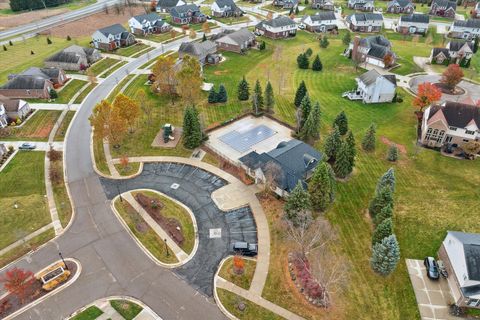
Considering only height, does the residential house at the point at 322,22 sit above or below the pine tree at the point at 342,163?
above

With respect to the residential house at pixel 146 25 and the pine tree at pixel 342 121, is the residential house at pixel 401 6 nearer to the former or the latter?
the residential house at pixel 146 25

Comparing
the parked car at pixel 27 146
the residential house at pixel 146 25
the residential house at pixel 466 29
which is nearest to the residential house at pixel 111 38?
the residential house at pixel 146 25

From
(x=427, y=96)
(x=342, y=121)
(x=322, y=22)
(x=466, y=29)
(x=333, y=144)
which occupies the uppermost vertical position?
(x=322, y=22)

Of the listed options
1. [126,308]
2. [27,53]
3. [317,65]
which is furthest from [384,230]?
[27,53]

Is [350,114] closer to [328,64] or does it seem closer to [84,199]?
[328,64]

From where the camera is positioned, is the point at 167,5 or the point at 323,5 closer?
the point at 167,5

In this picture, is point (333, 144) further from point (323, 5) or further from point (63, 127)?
point (323, 5)

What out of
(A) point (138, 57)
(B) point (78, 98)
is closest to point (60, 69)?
(B) point (78, 98)
